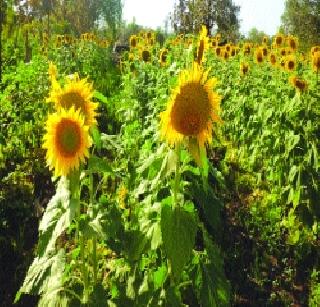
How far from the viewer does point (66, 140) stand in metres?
2.04

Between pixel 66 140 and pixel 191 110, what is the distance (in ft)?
1.71

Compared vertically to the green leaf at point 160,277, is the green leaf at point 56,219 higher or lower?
higher

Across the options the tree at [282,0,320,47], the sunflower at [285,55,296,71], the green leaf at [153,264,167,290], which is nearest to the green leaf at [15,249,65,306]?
the green leaf at [153,264,167,290]

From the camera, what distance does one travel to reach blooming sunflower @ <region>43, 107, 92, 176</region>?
2009 mm

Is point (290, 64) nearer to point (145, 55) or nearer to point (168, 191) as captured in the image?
point (145, 55)

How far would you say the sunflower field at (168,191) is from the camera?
2141 mm

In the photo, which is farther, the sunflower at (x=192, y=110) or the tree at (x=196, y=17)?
the tree at (x=196, y=17)

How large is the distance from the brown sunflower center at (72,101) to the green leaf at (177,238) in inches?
23.5

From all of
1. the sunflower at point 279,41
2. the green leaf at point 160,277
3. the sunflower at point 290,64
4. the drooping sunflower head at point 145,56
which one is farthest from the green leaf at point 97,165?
the sunflower at point 279,41

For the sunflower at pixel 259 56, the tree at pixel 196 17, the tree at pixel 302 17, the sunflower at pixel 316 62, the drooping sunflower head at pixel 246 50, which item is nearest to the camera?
the sunflower at pixel 316 62

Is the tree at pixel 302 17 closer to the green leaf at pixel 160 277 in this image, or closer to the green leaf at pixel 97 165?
the green leaf at pixel 160 277

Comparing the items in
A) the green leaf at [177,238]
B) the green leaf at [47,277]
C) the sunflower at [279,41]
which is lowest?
the green leaf at [47,277]

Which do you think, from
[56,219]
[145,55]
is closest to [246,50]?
[145,55]

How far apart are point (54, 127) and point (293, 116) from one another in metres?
3.64
